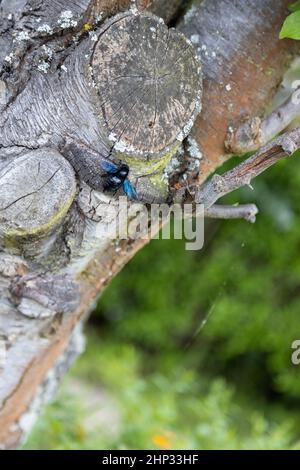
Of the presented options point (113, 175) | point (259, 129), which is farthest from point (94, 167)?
point (259, 129)

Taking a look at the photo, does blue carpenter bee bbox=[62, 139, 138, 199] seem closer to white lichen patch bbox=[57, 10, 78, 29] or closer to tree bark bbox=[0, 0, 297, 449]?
tree bark bbox=[0, 0, 297, 449]

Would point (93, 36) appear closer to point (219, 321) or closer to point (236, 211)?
point (236, 211)

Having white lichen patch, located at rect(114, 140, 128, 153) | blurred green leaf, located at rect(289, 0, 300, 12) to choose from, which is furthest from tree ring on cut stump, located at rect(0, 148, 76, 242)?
blurred green leaf, located at rect(289, 0, 300, 12)

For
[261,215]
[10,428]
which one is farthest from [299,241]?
[10,428]

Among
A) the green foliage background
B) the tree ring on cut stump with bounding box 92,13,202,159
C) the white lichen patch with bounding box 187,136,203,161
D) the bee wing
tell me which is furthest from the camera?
the green foliage background

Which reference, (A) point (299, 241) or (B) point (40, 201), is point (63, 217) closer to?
(B) point (40, 201)
